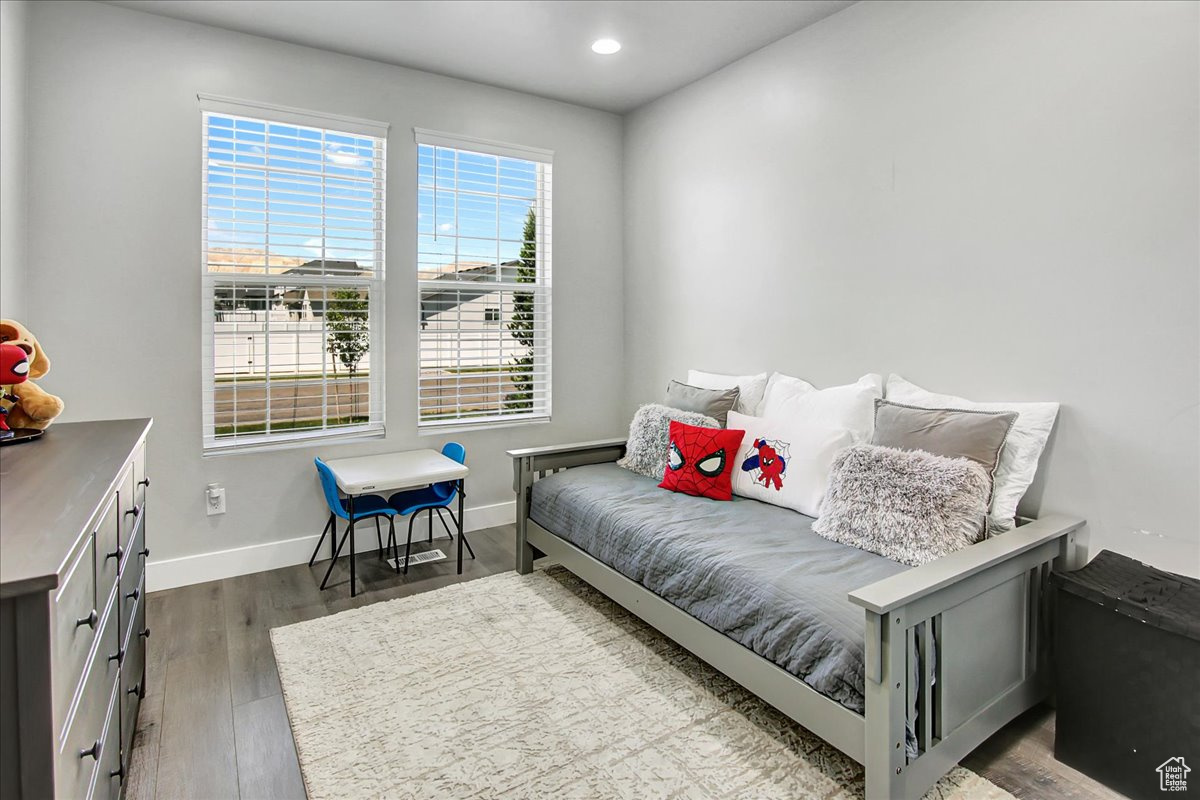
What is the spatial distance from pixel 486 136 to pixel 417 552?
98.9 inches

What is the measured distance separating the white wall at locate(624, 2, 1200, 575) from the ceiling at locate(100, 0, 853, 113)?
0.23 metres

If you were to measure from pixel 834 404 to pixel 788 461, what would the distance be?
33 centimetres

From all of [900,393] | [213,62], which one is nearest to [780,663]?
[900,393]

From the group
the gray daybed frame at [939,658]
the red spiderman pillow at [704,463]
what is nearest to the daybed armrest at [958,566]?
the gray daybed frame at [939,658]

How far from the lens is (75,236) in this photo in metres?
2.88

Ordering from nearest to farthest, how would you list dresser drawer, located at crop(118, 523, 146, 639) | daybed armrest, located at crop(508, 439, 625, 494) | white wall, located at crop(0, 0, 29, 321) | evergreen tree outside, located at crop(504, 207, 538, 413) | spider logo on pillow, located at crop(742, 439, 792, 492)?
dresser drawer, located at crop(118, 523, 146, 639) < white wall, located at crop(0, 0, 29, 321) < spider logo on pillow, located at crop(742, 439, 792, 492) < daybed armrest, located at crop(508, 439, 625, 494) < evergreen tree outside, located at crop(504, 207, 538, 413)

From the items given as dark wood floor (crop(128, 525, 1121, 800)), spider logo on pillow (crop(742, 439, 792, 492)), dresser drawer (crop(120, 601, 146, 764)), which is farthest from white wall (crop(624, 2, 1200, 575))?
dresser drawer (crop(120, 601, 146, 764))

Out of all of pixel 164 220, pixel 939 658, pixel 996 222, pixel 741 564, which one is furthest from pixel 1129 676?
pixel 164 220

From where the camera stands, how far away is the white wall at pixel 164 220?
9.34 ft

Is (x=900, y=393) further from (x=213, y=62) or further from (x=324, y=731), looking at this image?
(x=213, y=62)

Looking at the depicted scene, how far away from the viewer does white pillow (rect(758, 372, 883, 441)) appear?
276 cm

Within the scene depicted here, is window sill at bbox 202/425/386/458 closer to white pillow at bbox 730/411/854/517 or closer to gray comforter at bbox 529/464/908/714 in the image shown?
gray comforter at bbox 529/464/908/714

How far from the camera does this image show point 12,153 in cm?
258

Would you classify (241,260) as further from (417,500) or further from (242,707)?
(242,707)
